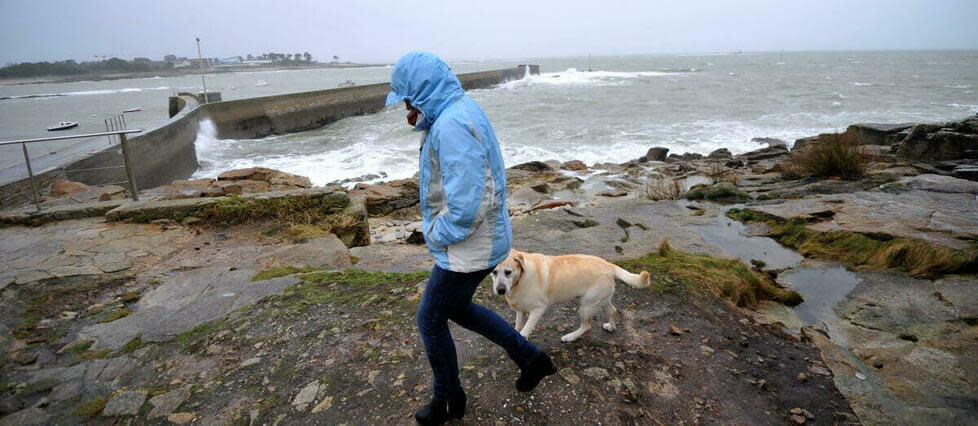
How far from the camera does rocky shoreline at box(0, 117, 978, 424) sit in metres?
2.93

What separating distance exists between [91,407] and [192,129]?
65.3ft

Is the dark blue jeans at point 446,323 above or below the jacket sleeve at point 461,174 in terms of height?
below

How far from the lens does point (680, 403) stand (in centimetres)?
287

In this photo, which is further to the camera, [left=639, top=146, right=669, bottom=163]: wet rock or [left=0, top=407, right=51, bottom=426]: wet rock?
[left=639, top=146, right=669, bottom=163]: wet rock

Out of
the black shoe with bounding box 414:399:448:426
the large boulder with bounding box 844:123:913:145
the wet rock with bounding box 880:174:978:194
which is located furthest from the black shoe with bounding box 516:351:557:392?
the large boulder with bounding box 844:123:913:145

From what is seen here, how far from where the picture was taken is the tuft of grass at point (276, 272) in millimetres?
4836

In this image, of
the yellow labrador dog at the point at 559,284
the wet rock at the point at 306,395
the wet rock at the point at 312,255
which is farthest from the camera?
the wet rock at the point at 312,255

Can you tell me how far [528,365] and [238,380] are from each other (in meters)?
1.96

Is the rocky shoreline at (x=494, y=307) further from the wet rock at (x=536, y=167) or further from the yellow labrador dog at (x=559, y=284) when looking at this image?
the wet rock at (x=536, y=167)

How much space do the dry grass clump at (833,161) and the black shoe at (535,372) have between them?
9.04m

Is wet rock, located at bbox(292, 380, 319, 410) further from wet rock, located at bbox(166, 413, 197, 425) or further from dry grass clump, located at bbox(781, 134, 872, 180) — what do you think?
dry grass clump, located at bbox(781, 134, 872, 180)

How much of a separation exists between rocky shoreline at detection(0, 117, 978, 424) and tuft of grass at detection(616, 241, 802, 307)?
3cm

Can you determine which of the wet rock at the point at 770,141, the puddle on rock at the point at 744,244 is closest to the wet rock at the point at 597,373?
the puddle on rock at the point at 744,244

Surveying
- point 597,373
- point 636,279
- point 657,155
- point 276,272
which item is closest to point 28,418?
point 276,272
